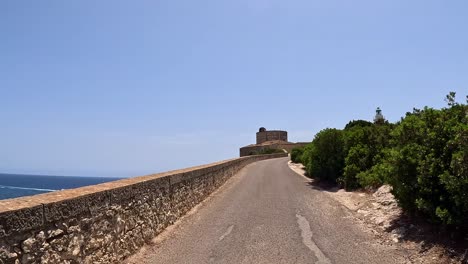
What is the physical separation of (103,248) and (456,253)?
236 inches

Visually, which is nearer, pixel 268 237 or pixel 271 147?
pixel 268 237

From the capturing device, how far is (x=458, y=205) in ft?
24.5

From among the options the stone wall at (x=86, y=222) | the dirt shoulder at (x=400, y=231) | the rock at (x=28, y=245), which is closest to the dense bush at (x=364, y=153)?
the dirt shoulder at (x=400, y=231)

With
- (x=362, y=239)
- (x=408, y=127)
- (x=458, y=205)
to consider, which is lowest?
(x=362, y=239)

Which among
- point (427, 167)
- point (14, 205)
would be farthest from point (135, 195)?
point (427, 167)

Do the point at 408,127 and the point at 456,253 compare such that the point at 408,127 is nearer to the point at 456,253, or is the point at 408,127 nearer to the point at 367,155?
the point at 456,253

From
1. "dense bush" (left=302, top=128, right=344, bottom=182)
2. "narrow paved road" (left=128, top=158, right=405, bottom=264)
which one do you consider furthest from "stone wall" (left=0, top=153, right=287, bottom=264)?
"dense bush" (left=302, top=128, right=344, bottom=182)

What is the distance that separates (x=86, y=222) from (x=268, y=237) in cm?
464

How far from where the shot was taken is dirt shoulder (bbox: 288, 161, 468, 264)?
25.2 feet

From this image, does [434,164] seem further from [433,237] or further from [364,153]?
[364,153]

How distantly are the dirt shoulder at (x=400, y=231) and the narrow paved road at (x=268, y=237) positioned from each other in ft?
1.07

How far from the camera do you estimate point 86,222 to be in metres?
6.18

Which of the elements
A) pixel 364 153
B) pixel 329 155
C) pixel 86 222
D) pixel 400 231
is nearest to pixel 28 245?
pixel 86 222

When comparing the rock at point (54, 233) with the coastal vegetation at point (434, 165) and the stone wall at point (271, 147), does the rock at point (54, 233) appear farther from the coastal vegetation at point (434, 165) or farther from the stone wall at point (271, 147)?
the stone wall at point (271, 147)
